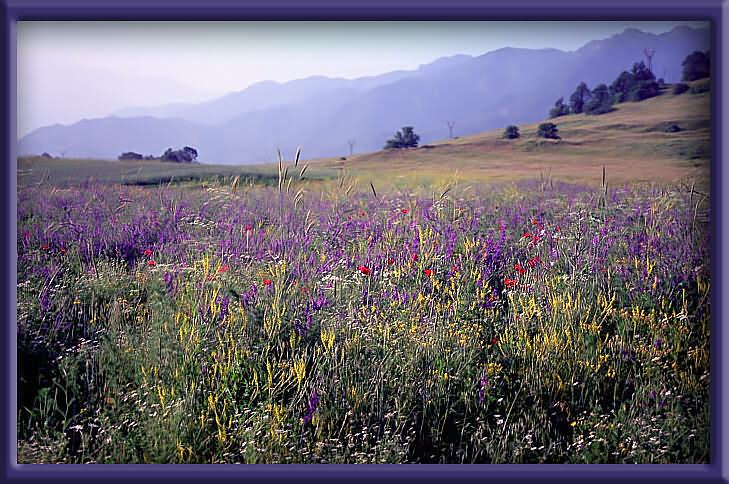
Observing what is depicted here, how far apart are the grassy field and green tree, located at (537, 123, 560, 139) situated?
92mm

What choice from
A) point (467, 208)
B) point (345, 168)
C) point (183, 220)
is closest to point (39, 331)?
point (183, 220)

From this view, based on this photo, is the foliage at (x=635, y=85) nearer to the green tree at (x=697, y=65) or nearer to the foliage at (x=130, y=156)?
the green tree at (x=697, y=65)

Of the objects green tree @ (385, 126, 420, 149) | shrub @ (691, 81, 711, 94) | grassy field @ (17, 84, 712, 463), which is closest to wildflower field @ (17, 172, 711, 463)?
grassy field @ (17, 84, 712, 463)

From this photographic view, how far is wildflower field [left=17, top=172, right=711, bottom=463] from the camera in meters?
2.76

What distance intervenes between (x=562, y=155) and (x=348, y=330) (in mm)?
2171

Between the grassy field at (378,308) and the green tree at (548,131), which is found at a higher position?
the green tree at (548,131)

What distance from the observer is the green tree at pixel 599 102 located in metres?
3.68

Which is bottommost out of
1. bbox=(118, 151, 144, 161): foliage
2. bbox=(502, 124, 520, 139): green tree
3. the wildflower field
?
→ the wildflower field

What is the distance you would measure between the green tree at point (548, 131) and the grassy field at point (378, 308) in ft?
0.30

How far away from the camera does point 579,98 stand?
149 inches

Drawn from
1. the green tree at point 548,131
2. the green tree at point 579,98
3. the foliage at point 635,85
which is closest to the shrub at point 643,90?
the foliage at point 635,85

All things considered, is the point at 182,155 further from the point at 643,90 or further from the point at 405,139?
the point at 643,90

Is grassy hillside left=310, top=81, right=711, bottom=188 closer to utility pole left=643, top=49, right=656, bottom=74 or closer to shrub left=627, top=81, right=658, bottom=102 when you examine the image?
shrub left=627, top=81, right=658, bottom=102
